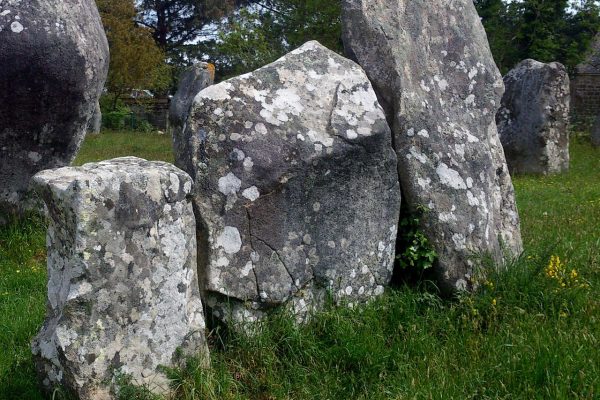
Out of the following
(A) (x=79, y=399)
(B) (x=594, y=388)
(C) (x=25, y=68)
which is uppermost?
(C) (x=25, y=68)

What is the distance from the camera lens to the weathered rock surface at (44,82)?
6758 mm

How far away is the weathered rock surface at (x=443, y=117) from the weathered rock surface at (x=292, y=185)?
0.28 metres

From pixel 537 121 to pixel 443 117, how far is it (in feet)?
30.9

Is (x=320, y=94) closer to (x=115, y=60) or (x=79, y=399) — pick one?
(x=79, y=399)

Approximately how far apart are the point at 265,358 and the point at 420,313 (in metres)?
1.30

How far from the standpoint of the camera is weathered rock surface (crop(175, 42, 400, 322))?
4.41 m

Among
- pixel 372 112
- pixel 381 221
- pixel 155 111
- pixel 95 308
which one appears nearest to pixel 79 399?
pixel 95 308

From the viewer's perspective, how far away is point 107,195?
367 centimetres

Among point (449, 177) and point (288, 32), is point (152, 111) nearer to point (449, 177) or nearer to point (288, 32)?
point (288, 32)

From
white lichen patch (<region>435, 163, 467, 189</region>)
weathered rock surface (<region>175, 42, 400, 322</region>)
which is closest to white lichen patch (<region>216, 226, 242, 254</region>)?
weathered rock surface (<region>175, 42, 400, 322</region>)

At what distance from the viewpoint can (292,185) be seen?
459cm

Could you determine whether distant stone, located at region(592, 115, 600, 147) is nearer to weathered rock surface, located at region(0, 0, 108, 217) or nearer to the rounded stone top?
A: weathered rock surface, located at region(0, 0, 108, 217)

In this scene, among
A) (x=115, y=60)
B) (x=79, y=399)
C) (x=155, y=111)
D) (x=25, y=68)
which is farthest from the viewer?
(x=155, y=111)

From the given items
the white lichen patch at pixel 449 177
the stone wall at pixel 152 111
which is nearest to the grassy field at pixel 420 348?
the white lichen patch at pixel 449 177
